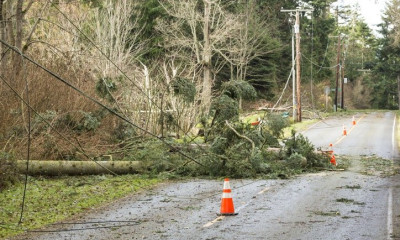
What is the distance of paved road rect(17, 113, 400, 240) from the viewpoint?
37.2 feet

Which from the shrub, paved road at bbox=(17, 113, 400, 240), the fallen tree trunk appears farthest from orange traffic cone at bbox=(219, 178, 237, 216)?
the shrub

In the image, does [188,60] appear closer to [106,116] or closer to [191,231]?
[106,116]

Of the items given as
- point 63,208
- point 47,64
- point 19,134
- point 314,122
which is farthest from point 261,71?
point 63,208

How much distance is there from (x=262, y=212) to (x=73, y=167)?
7344 mm

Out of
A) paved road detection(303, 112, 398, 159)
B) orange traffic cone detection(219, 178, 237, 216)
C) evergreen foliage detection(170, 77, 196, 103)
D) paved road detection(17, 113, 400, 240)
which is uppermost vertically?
evergreen foliage detection(170, 77, 196, 103)

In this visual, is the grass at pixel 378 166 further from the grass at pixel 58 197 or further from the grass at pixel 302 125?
the grass at pixel 302 125

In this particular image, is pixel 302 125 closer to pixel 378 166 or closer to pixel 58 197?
pixel 378 166

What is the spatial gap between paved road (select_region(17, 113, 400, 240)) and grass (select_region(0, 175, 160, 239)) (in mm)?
534

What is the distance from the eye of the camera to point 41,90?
21.8 meters

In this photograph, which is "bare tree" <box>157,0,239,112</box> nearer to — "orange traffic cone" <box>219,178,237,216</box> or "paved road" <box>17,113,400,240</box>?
"paved road" <box>17,113,400,240</box>

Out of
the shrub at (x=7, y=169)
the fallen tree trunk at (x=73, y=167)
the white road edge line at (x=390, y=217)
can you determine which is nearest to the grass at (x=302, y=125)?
the fallen tree trunk at (x=73, y=167)

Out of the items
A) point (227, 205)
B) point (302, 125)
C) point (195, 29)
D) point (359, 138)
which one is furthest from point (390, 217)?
point (195, 29)

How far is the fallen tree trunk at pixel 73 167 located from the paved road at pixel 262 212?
73.0 inches

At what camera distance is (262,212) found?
13672mm
